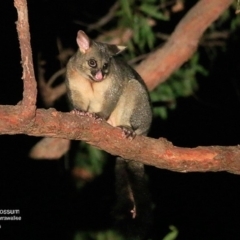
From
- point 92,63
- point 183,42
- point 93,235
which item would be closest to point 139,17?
point 183,42

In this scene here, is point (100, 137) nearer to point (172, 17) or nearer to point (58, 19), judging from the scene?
point (58, 19)

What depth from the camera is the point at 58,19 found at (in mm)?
8430

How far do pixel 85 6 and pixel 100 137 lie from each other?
452cm

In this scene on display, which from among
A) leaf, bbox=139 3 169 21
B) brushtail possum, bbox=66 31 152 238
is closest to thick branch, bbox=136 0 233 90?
leaf, bbox=139 3 169 21

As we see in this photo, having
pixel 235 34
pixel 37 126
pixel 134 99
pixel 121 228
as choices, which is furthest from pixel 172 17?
pixel 37 126

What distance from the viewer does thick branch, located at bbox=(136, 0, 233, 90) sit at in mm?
7102

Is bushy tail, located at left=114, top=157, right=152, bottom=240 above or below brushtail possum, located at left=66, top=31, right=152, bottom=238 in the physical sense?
below

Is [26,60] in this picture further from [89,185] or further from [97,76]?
[89,185]

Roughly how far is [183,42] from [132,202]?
96.5 inches

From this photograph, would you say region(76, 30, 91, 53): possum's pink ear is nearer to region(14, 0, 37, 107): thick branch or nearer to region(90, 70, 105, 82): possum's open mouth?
region(90, 70, 105, 82): possum's open mouth

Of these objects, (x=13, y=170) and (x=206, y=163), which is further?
(x=13, y=170)

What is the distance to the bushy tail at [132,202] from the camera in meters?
5.03

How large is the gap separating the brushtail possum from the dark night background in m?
2.24

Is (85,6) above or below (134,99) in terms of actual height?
above
